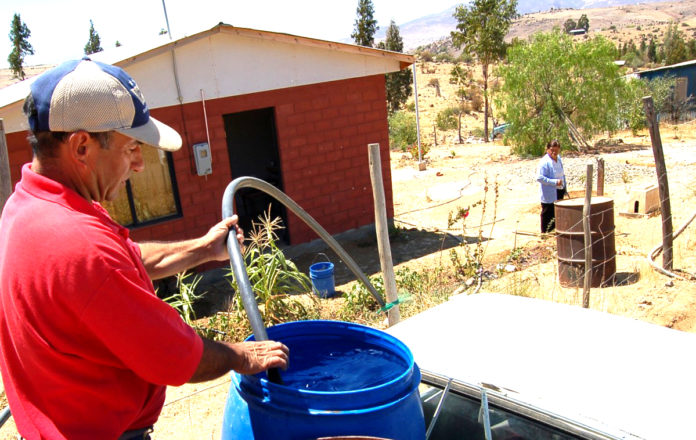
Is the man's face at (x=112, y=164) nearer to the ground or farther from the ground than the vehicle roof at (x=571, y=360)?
farther from the ground

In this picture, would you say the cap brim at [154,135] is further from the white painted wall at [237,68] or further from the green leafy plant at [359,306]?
the white painted wall at [237,68]

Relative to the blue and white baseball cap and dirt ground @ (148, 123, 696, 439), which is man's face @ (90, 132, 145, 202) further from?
dirt ground @ (148, 123, 696, 439)

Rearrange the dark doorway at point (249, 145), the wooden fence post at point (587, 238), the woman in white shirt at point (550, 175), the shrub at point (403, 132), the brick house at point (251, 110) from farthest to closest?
1. the shrub at point (403, 132)
2. the dark doorway at point (249, 145)
3. the brick house at point (251, 110)
4. the woman in white shirt at point (550, 175)
5. the wooden fence post at point (587, 238)

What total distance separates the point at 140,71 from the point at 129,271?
794 cm

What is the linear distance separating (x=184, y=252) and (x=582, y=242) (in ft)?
19.3

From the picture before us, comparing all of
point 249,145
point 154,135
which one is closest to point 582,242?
point 154,135

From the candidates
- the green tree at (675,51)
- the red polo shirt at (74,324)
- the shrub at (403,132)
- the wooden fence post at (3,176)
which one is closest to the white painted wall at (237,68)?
the wooden fence post at (3,176)

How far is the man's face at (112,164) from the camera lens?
1.66 m

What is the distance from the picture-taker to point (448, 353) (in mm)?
2463

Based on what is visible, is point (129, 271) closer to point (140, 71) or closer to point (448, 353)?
point (448, 353)

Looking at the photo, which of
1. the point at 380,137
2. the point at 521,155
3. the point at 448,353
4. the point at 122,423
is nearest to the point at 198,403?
the point at 448,353

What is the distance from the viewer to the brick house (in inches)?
352

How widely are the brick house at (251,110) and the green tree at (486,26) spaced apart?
14.5 m

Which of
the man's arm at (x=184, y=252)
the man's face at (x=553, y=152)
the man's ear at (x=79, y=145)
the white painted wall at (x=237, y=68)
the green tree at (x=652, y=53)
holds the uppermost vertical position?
the green tree at (x=652, y=53)
